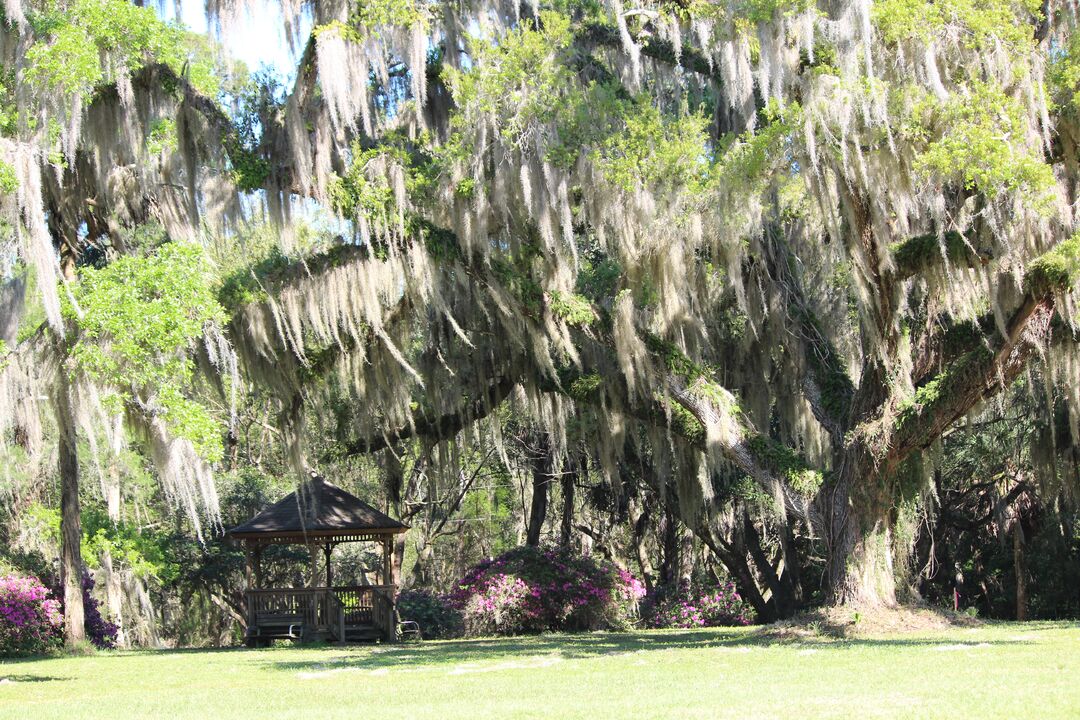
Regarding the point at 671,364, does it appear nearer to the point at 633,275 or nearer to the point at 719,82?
the point at 633,275

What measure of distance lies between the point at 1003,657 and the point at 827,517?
161 inches

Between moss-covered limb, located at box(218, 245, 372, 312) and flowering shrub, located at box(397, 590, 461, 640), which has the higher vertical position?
moss-covered limb, located at box(218, 245, 372, 312)

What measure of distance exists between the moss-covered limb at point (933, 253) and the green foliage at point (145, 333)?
21.1ft

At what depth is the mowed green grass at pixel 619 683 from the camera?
6066mm

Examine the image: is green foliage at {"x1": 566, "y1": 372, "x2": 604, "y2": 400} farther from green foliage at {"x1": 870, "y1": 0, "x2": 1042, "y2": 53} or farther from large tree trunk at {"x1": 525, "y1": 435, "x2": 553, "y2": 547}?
large tree trunk at {"x1": 525, "y1": 435, "x2": 553, "y2": 547}

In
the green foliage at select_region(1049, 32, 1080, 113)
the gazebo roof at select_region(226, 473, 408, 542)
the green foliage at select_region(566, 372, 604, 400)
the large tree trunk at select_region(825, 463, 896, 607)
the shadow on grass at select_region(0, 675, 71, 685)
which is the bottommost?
the shadow on grass at select_region(0, 675, 71, 685)

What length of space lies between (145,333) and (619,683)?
4414mm

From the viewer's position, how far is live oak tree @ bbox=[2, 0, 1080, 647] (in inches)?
386

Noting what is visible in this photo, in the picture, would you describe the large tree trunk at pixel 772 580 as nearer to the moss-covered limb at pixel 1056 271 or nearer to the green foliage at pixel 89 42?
the moss-covered limb at pixel 1056 271

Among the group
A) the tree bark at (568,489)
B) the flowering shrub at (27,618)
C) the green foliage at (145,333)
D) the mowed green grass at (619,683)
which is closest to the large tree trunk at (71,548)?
the flowering shrub at (27,618)

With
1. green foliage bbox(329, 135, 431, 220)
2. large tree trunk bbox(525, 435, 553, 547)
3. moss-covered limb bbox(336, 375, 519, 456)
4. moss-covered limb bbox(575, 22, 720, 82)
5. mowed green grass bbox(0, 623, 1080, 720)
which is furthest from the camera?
large tree trunk bbox(525, 435, 553, 547)

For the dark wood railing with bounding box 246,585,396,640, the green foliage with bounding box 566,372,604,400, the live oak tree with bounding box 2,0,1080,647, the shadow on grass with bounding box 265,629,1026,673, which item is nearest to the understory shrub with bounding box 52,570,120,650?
the dark wood railing with bounding box 246,585,396,640

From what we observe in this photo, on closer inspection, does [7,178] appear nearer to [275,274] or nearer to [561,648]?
[275,274]

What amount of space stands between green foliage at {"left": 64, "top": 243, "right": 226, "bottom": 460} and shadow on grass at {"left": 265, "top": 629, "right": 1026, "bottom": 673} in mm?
2851
